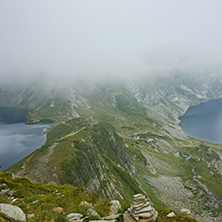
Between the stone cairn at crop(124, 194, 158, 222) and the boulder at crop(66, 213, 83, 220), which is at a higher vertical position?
the boulder at crop(66, 213, 83, 220)

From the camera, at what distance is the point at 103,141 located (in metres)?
119

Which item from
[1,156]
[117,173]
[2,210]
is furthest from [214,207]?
[1,156]

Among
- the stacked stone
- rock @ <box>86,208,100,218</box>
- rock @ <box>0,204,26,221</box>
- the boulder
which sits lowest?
the stacked stone

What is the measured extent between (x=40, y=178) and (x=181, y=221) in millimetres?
46054

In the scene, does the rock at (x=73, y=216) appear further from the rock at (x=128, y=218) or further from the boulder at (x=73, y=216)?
the rock at (x=128, y=218)

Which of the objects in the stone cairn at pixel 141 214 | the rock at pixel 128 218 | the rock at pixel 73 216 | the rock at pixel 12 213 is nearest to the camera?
the rock at pixel 12 213

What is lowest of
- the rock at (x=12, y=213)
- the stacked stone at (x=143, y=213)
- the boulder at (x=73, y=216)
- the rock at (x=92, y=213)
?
the stacked stone at (x=143, y=213)

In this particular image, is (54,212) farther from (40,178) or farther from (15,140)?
(15,140)

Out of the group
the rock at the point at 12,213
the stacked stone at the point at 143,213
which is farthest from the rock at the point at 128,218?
the rock at the point at 12,213

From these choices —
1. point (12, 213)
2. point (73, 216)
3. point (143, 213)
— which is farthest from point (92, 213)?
point (12, 213)

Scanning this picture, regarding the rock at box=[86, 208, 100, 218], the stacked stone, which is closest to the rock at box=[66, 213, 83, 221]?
the rock at box=[86, 208, 100, 218]

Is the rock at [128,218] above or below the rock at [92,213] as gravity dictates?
below

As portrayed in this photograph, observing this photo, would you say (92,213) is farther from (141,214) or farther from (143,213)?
(143,213)

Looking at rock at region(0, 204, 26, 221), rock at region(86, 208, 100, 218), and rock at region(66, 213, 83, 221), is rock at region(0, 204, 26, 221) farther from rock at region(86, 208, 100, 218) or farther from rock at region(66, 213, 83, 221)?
rock at region(86, 208, 100, 218)
